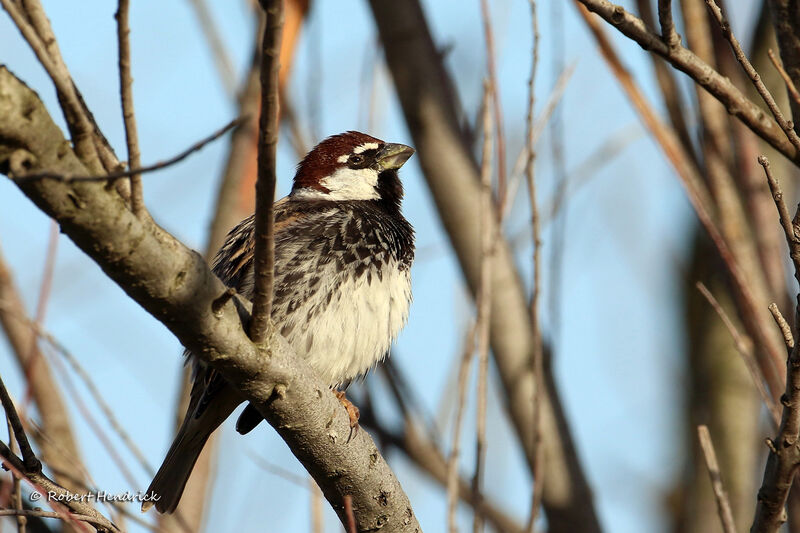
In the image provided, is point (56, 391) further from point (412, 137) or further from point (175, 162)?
point (175, 162)

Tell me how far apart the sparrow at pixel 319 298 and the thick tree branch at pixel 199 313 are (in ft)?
1.42

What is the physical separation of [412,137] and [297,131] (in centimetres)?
85

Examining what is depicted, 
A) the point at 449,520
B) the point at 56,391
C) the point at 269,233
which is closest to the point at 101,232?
the point at 269,233

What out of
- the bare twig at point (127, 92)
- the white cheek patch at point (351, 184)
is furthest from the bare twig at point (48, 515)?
the white cheek patch at point (351, 184)

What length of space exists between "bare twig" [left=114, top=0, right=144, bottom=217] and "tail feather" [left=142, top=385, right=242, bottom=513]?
1.90 m

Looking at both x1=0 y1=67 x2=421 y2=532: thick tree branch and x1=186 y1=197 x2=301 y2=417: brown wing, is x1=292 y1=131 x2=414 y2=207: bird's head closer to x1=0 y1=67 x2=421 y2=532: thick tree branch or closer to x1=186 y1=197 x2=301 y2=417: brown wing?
x1=186 y1=197 x2=301 y2=417: brown wing

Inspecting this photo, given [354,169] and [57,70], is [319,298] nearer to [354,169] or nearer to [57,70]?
[354,169]

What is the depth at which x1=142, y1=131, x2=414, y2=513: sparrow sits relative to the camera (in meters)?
3.93

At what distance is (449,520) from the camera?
360cm

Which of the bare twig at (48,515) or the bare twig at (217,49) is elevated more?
the bare twig at (217,49)

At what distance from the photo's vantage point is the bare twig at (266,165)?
80.1 inches

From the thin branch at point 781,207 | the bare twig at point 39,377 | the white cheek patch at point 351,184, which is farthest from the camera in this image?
the white cheek patch at point 351,184

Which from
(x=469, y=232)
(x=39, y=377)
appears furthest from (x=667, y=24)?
(x=39, y=377)

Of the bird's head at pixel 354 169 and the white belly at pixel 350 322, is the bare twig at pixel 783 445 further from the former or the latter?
the bird's head at pixel 354 169
